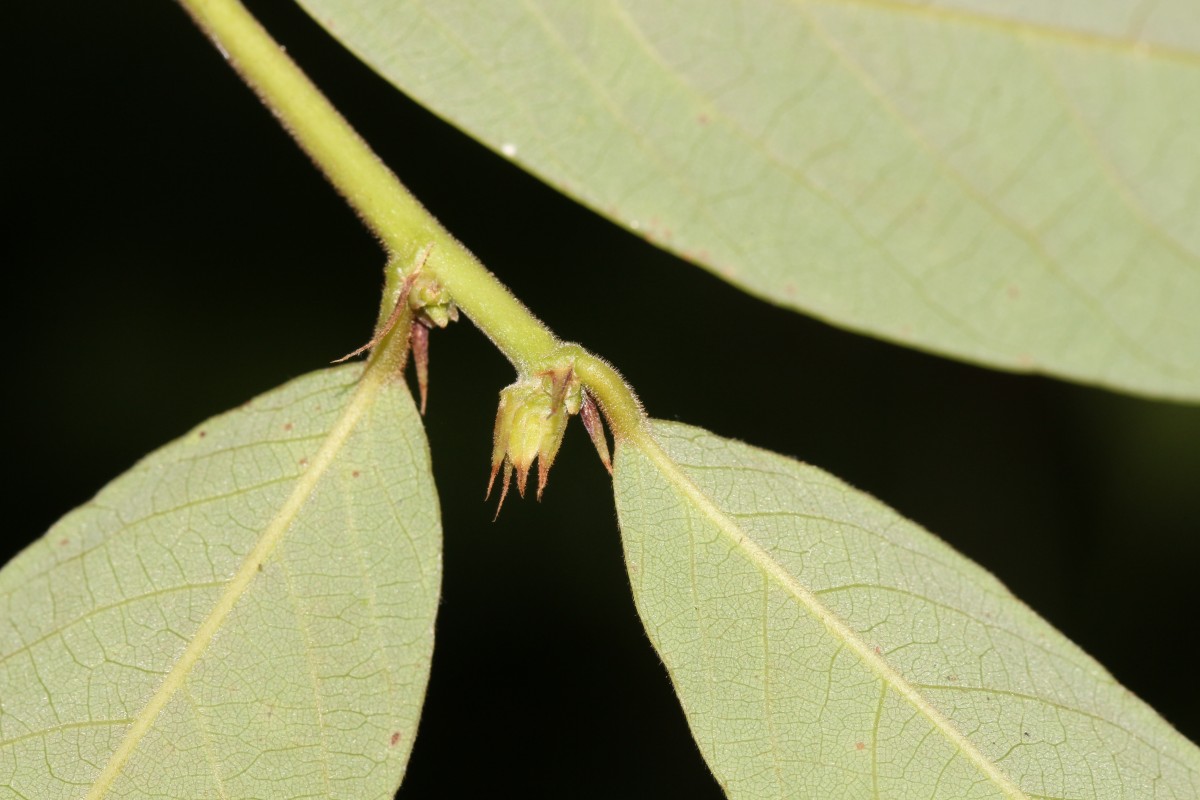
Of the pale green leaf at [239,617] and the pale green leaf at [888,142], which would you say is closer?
the pale green leaf at [888,142]

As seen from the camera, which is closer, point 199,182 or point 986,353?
point 986,353

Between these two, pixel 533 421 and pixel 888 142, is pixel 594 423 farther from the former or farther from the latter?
pixel 888 142

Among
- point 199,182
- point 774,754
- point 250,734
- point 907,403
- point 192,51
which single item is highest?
point 192,51

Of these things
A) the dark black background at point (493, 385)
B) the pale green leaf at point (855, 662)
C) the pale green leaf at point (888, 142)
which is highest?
the dark black background at point (493, 385)

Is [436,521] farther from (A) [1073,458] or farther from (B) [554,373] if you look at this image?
A: (A) [1073,458]

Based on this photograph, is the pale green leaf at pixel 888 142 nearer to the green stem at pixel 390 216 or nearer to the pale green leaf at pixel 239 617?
the green stem at pixel 390 216

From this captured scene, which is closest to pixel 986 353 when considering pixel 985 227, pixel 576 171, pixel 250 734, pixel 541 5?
pixel 985 227

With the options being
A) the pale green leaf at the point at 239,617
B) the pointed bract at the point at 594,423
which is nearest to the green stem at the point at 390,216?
the pointed bract at the point at 594,423
